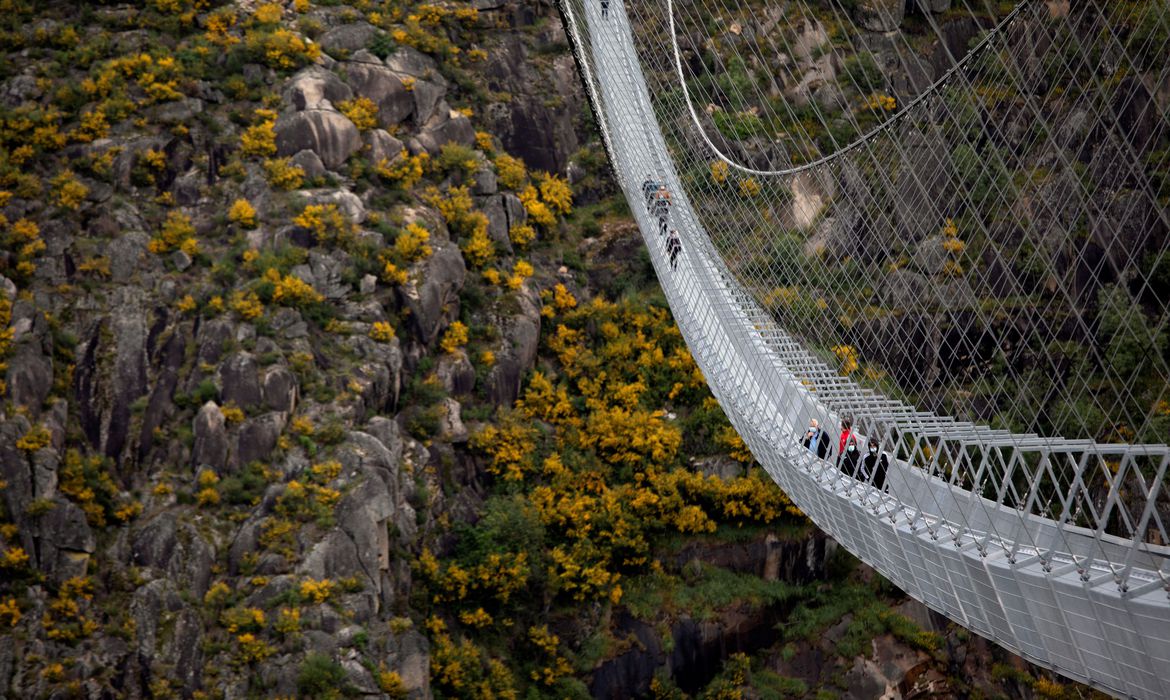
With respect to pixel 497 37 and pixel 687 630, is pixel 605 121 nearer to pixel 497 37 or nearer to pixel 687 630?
pixel 497 37

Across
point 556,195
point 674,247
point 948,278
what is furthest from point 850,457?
point 556,195

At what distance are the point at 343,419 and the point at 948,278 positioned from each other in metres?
6.79

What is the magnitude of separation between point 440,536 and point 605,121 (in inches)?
216

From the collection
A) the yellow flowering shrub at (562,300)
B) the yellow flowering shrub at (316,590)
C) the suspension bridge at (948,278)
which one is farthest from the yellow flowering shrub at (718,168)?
the yellow flowering shrub at (316,590)

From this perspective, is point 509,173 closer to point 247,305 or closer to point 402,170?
point 402,170

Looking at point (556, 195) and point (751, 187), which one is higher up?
point (751, 187)

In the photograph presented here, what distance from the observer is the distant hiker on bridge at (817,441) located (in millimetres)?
9118

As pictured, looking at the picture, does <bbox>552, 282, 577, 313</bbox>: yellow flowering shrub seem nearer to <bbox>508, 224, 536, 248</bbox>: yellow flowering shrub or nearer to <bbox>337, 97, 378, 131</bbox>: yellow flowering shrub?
<bbox>508, 224, 536, 248</bbox>: yellow flowering shrub

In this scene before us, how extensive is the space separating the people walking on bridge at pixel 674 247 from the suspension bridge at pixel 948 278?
0.09 meters

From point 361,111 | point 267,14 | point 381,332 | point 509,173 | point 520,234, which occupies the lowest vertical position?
point 381,332

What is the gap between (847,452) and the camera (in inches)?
346

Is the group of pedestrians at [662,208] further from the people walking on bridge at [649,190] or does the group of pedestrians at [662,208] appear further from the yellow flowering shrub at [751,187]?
the yellow flowering shrub at [751,187]

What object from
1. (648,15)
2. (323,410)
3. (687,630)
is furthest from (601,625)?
(648,15)

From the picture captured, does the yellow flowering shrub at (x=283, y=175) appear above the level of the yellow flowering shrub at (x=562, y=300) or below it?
above
